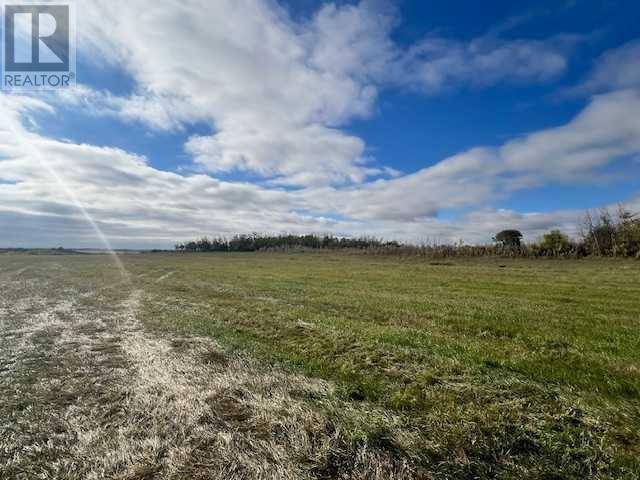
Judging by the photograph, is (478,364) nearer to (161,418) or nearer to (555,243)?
(161,418)

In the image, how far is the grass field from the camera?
4242mm

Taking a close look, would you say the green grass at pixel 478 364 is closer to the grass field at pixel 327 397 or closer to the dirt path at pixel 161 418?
the grass field at pixel 327 397

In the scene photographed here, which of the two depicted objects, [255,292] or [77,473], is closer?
[77,473]

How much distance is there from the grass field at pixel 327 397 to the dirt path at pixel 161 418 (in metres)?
0.03

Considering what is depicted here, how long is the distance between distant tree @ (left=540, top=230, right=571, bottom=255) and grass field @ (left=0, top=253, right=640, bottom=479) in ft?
217

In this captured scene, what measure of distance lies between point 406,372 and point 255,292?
52.0 ft

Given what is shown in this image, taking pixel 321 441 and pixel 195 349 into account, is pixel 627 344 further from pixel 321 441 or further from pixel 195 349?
pixel 195 349

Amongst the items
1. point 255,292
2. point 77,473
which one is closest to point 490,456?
point 77,473

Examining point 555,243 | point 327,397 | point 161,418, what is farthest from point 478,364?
point 555,243

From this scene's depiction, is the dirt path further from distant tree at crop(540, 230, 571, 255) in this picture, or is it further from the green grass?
distant tree at crop(540, 230, 571, 255)

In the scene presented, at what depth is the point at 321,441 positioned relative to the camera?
466 cm

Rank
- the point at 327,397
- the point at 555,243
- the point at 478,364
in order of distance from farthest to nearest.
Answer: the point at 555,243 → the point at 478,364 → the point at 327,397

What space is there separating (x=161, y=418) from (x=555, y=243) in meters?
84.5

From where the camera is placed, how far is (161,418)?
17.5 feet
